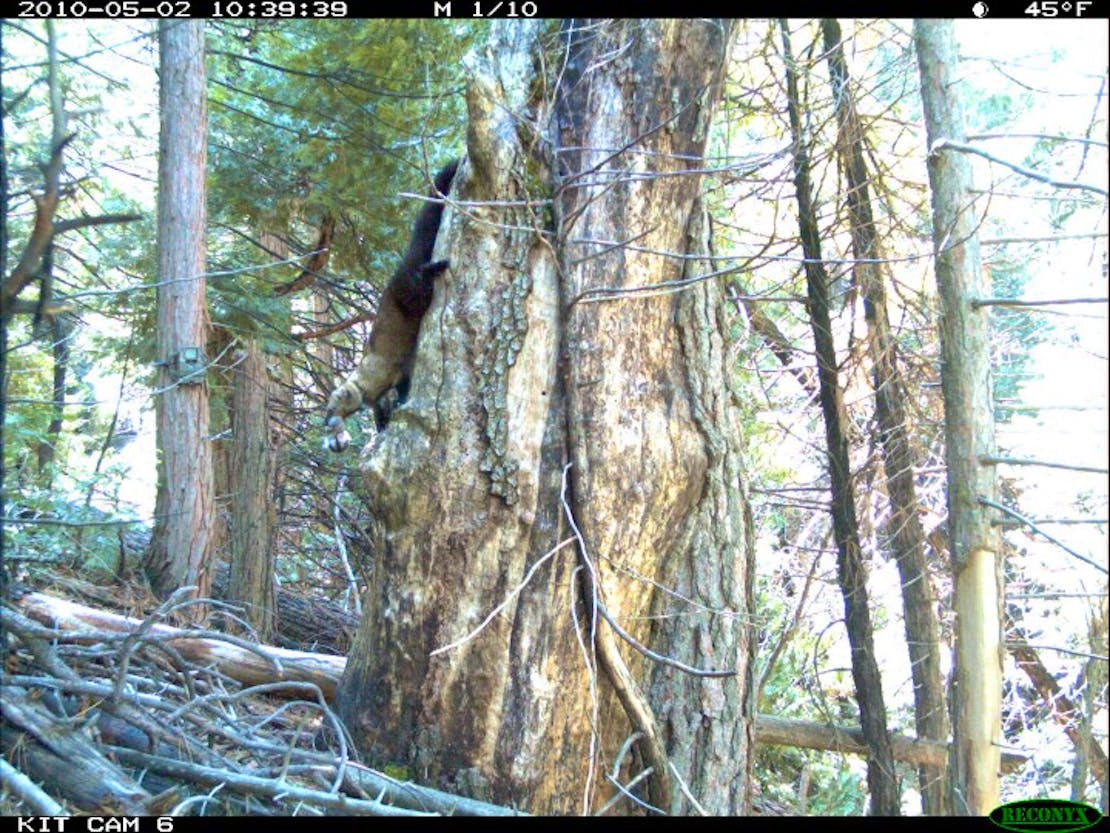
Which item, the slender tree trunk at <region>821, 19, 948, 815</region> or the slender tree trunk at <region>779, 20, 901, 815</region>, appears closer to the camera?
the slender tree trunk at <region>779, 20, 901, 815</region>

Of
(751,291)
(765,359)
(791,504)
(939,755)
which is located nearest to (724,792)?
(939,755)

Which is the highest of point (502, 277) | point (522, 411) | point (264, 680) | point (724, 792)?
point (502, 277)

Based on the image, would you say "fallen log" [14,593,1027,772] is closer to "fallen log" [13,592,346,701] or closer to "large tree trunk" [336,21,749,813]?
"fallen log" [13,592,346,701]

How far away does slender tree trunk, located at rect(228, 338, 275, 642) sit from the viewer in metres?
7.87

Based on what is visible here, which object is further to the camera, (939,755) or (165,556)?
(165,556)

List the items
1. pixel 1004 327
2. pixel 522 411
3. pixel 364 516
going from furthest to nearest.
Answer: pixel 364 516, pixel 1004 327, pixel 522 411

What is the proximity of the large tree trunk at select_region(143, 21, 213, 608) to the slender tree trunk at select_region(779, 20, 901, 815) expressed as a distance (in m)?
4.25

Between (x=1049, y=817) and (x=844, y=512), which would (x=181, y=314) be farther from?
(x=1049, y=817)

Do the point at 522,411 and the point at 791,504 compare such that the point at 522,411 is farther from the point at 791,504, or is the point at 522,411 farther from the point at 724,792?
the point at 791,504

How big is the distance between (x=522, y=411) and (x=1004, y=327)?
284 cm

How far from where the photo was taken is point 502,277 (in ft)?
14.4

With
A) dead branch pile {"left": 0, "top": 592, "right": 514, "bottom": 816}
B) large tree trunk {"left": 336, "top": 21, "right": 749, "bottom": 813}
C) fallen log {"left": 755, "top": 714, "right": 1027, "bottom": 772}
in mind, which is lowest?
fallen log {"left": 755, "top": 714, "right": 1027, "bottom": 772}

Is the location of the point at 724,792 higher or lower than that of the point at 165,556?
lower

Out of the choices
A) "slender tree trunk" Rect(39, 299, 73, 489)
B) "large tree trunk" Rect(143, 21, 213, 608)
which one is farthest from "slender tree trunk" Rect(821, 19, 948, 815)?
"slender tree trunk" Rect(39, 299, 73, 489)
